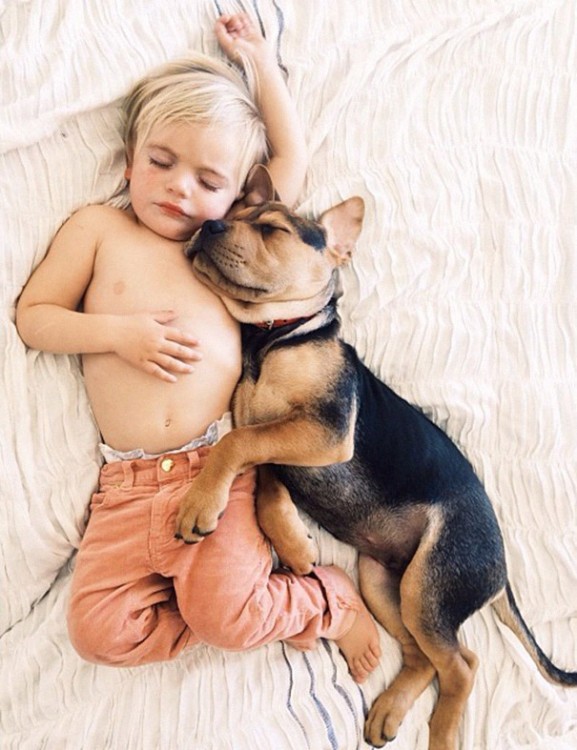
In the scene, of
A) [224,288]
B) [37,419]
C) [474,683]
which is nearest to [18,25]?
[224,288]

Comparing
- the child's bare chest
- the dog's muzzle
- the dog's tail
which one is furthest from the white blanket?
the dog's muzzle

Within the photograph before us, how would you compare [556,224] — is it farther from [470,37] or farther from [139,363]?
[139,363]

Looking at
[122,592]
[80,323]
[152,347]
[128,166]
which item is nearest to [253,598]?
[122,592]

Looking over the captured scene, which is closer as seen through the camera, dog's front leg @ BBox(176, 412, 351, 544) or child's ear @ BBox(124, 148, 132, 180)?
dog's front leg @ BBox(176, 412, 351, 544)

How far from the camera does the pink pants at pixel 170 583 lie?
1.52 m

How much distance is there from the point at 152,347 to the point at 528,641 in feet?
3.60

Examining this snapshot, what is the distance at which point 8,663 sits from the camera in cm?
163

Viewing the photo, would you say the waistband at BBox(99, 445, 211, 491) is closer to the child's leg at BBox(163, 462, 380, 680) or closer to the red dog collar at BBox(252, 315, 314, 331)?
the child's leg at BBox(163, 462, 380, 680)

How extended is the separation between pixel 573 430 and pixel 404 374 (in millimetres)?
435

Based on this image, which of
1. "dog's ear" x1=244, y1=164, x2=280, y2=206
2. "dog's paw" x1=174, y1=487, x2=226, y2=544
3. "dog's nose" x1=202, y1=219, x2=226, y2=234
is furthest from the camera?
"dog's ear" x1=244, y1=164, x2=280, y2=206

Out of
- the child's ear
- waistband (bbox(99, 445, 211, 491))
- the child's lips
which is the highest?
the child's ear

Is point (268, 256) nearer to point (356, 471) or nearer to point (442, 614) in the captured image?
point (356, 471)

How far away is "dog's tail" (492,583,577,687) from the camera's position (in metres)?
1.74

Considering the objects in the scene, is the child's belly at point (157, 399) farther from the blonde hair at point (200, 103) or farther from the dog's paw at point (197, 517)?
the blonde hair at point (200, 103)
